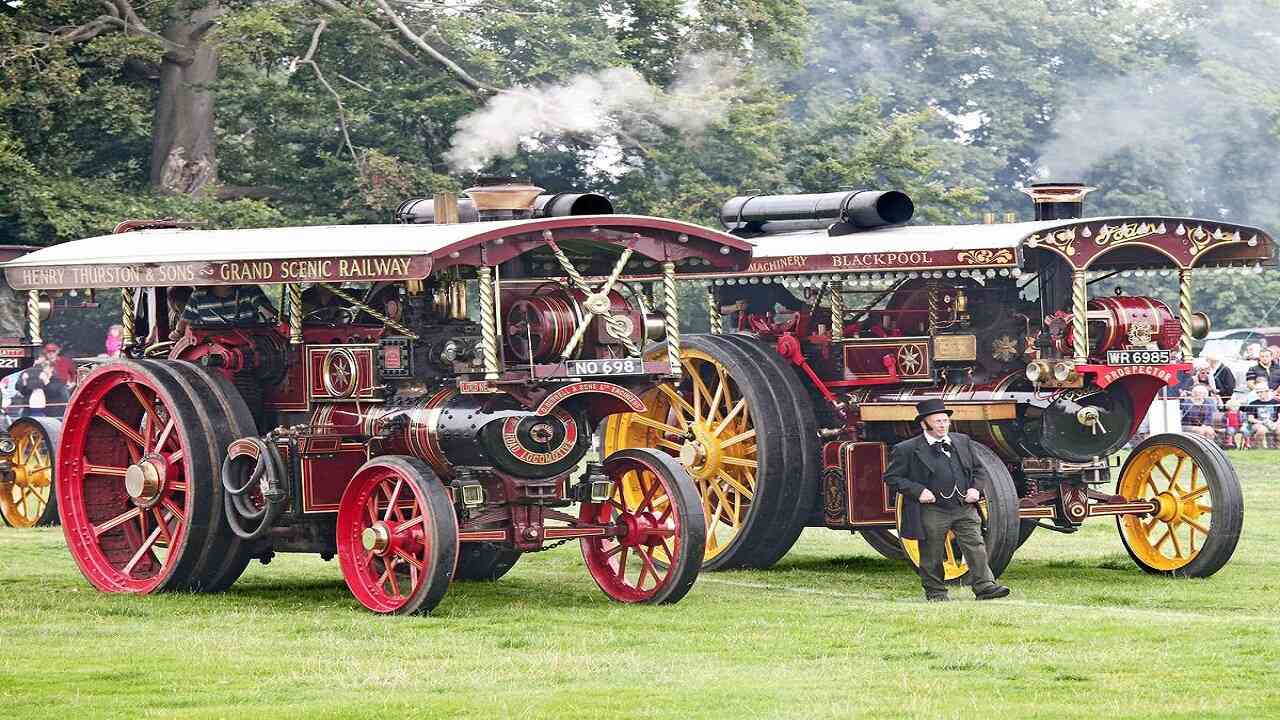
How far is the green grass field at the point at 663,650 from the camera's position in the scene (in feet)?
28.8

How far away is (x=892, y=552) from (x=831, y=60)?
32147mm

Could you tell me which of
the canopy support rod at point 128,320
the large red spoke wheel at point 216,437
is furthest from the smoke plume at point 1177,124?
the large red spoke wheel at point 216,437

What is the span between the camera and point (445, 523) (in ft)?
37.1

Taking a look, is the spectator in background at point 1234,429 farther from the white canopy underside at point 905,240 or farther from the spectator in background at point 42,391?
the spectator in background at point 42,391

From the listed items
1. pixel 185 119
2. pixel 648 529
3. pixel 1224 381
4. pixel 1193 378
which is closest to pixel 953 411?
pixel 648 529

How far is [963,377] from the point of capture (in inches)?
554

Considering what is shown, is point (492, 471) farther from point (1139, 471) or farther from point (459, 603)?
point (1139, 471)

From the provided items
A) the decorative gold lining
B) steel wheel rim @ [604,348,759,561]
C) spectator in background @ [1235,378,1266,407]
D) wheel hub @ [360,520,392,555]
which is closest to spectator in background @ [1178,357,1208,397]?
spectator in background @ [1235,378,1266,407]

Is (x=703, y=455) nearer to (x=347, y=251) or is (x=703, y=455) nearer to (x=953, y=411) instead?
Result: (x=953, y=411)

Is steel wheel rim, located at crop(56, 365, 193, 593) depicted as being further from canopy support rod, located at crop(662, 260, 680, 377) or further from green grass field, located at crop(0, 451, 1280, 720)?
canopy support rod, located at crop(662, 260, 680, 377)

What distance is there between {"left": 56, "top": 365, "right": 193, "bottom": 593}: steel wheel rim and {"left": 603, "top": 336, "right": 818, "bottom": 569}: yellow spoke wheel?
308 centimetres

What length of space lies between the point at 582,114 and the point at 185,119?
415cm

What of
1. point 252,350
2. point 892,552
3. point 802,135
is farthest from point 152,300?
point 802,135

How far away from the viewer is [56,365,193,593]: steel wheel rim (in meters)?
12.7
